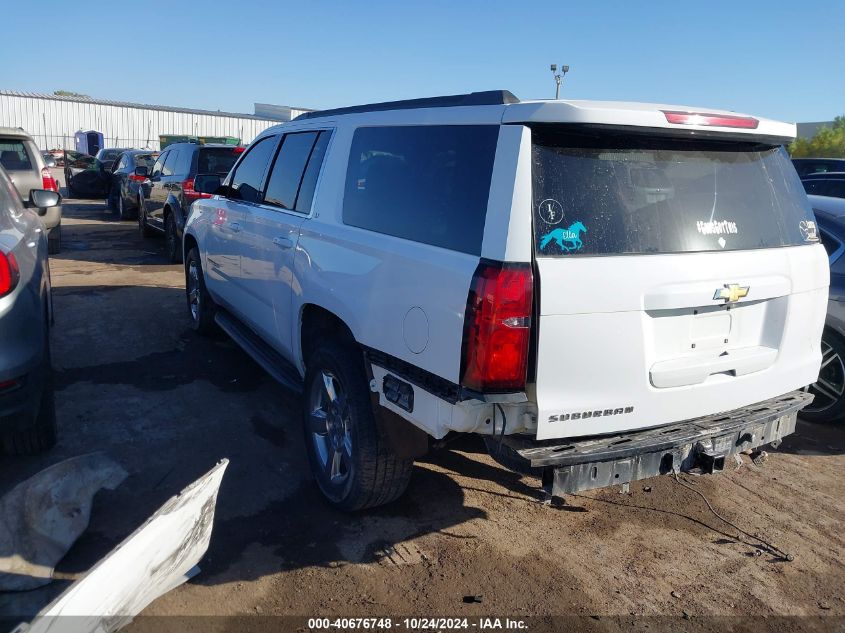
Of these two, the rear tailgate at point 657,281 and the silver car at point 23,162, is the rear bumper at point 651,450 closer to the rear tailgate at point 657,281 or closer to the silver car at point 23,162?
the rear tailgate at point 657,281

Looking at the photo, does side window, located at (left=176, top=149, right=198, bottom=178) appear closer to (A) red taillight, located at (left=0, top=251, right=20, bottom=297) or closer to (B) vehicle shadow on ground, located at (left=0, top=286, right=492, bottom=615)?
(B) vehicle shadow on ground, located at (left=0, top=286, right=492, bottom=615)

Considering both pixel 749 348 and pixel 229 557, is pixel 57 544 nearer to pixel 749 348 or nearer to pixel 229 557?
pixel 229 557

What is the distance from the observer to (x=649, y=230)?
2801 millimetres

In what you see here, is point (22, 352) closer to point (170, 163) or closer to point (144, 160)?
point (170, 163)

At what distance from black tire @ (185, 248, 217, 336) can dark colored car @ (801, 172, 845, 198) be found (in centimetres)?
829

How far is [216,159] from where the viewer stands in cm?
1020

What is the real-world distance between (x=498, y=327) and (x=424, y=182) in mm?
946

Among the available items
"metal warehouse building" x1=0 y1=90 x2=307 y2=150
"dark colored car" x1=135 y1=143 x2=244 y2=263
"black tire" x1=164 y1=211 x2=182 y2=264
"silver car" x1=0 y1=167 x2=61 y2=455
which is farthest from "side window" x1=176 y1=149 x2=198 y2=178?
"metal warehouse building" x1=0 y1=90 x2=307 y2=150

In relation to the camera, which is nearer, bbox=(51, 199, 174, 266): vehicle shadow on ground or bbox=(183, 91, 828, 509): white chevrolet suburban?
bbox=(183, 91, 828, 509): white chevrolet suburban

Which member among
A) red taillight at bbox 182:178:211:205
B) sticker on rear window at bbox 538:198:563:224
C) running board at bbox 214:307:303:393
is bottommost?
running board at bbox 214:307:303:393

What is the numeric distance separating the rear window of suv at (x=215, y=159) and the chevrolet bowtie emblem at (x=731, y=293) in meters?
8.62

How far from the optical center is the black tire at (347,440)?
3.33 m

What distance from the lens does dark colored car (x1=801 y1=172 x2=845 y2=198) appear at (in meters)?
9.51

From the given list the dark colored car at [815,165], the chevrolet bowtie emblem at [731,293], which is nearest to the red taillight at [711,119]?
the chevrolet bowtie emblem at [731,293]
